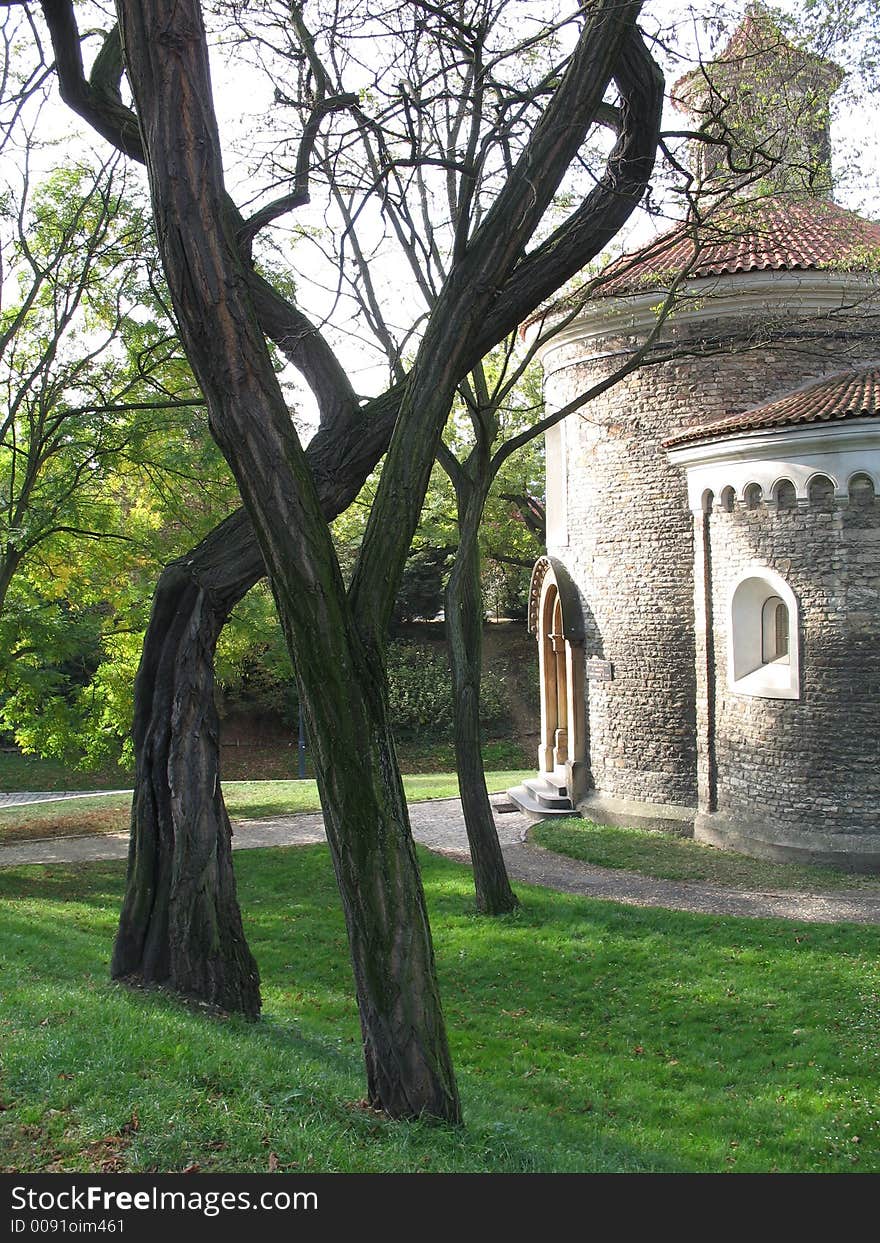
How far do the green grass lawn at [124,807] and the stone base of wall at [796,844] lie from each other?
723 centimetres

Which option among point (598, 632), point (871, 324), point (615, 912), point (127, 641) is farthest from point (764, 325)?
point (127, 641)

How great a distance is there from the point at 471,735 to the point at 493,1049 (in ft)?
13.9

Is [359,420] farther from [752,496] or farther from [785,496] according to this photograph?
[752,496]

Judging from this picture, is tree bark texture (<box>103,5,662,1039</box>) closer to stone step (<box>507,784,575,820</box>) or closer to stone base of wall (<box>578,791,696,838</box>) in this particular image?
stone base of wall (<box>578,791,696,838</box>)

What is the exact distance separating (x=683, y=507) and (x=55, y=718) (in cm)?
1012

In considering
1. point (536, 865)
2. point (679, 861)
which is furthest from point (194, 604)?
point (679, 861)

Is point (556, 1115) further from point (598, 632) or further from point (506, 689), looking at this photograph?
point (506, 689)

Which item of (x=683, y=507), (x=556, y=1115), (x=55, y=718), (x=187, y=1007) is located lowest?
(x=556, y=1115)

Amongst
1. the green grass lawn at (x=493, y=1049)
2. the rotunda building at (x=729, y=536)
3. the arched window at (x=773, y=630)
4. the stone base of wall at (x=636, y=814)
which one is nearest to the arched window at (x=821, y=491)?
the rotunda building at (x=729, y=536)

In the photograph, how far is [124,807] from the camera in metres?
21.1

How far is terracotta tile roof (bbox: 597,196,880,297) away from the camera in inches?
510

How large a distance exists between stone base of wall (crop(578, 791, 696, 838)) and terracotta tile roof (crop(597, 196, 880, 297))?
783cm

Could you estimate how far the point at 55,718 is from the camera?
50.7ft

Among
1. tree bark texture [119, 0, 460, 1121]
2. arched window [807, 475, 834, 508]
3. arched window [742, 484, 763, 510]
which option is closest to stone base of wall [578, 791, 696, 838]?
arched window [742, 484, 763, 510]
